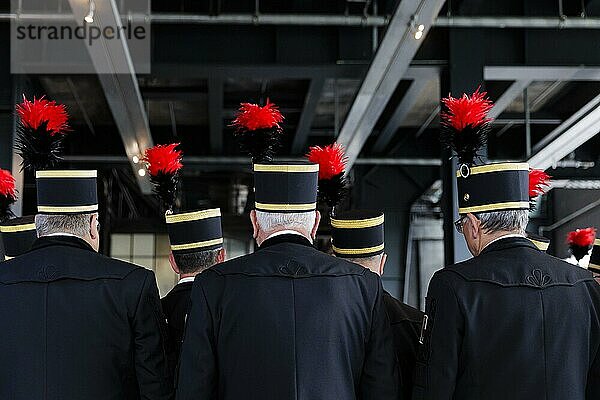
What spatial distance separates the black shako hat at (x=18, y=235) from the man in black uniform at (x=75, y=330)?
1.12m

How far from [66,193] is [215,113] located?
7479 mm

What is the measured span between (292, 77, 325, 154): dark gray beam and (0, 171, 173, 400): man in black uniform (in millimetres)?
5681

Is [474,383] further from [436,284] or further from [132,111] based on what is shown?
[132,111]

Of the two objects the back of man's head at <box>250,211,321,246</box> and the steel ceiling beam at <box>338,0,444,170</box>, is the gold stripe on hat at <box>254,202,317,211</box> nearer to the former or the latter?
the back of man's head at <box>250,211,321,246</box>

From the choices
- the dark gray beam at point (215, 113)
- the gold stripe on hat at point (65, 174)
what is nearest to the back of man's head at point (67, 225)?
the gold stripe on hat at point (65, 174)

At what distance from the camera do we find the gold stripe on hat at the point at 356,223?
→ 3.78 meters

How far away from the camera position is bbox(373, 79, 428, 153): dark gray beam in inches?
353

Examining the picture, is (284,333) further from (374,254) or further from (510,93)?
(510,93)

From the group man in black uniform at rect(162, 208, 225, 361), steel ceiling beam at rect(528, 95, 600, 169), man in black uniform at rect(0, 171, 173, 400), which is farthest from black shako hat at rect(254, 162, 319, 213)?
steel ceiling beam at rect(528, 95, 600, 169)

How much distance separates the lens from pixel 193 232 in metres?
3.85

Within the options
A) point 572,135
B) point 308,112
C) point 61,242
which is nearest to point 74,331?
point 61,242

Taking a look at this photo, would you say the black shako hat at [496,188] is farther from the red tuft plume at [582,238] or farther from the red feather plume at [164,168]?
the red tuft plume at [582,238]

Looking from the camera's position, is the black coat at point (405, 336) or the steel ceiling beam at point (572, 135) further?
the steel ceiling beam at point (572, 135)

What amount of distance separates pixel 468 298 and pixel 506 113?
895 cm
